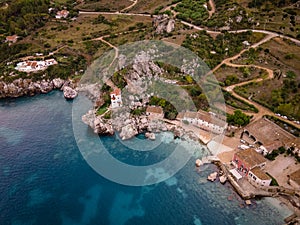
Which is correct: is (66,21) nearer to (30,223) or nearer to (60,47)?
(60,47)

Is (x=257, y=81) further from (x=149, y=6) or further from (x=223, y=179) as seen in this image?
(x=149, y=6)

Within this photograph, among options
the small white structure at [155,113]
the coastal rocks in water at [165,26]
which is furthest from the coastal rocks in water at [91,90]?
the coastal rocks in water at [165,26]

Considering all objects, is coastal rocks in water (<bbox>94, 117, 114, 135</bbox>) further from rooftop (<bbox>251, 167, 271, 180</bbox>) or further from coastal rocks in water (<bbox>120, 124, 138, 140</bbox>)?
rooftop (<bbox>251, 167, 271, 180</bbox>)

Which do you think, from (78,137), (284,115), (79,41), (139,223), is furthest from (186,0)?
(139,223)

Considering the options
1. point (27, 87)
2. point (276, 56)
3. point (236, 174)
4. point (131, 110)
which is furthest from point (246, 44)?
point (27, 87)

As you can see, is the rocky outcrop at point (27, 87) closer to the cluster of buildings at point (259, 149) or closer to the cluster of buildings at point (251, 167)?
the cluster of buildings at point (259, 149)

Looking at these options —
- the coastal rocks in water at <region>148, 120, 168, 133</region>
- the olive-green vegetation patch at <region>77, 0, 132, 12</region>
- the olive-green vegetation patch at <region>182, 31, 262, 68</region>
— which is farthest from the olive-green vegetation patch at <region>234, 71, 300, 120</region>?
the olive-green vegetation patch at <region>77, 0, 132, 12</region>

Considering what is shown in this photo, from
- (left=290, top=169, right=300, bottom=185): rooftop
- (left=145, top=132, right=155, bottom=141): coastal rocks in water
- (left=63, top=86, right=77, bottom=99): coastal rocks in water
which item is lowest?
(left=63, top=86, right=77, bottom=99): coastal rocks in water
